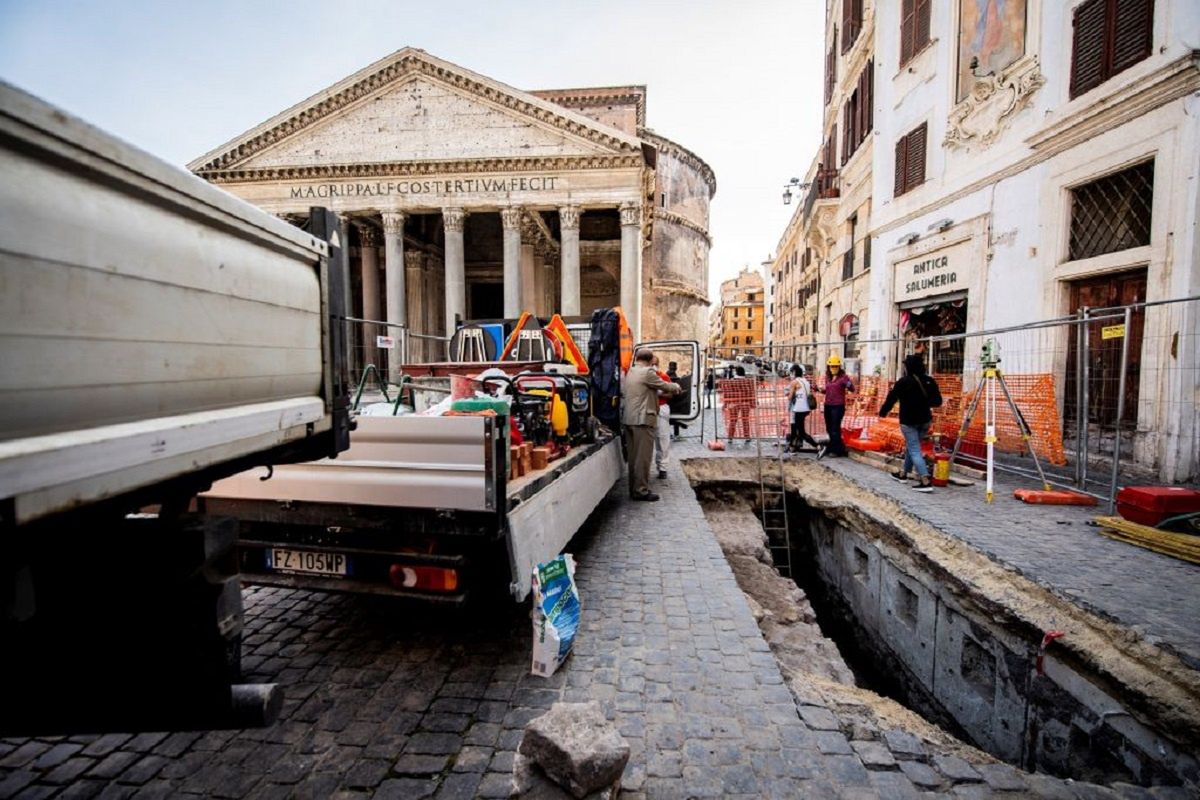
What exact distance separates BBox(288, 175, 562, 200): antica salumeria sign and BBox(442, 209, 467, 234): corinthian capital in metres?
0.78

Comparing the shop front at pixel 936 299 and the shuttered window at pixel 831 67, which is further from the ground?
the shuttered window at pixel 831 67

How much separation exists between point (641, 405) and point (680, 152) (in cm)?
4082

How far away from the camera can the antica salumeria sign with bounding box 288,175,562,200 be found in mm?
22062

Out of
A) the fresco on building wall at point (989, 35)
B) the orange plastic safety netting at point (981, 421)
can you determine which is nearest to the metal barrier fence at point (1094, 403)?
the orange plastic safety netting at point (981, 421)

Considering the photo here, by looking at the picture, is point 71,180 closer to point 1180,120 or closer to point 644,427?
point 644,427

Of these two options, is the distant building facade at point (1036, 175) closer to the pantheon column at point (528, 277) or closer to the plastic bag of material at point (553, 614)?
the plastic bag of material at point (553, 614)

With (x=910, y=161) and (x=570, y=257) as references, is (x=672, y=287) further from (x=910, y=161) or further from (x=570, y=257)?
(x=910, y=161)

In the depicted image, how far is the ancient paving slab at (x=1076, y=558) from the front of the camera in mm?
3244

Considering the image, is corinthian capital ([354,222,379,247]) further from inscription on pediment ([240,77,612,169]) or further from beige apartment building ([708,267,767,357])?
beige apartment building ([708,267,767,357])

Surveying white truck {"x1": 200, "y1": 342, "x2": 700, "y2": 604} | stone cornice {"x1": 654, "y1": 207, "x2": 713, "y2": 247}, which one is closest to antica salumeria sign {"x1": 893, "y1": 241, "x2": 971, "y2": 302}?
white truck {"x1": 200, "y1": 342, "x2": 700, "y2": 604}

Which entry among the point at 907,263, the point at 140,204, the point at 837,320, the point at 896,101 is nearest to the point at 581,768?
the point at 140,204

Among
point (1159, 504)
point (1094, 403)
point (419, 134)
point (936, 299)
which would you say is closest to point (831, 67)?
point (936, 299)

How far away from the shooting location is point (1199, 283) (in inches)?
265

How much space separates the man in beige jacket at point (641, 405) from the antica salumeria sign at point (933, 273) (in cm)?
851
